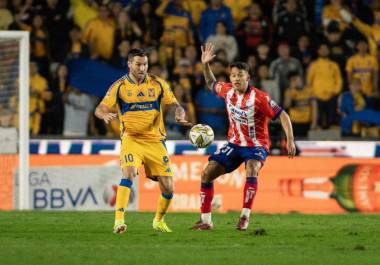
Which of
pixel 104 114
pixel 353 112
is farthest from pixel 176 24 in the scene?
pixel 104 114

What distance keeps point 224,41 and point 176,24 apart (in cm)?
106

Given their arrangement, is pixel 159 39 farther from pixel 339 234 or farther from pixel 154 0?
pixel 339 234

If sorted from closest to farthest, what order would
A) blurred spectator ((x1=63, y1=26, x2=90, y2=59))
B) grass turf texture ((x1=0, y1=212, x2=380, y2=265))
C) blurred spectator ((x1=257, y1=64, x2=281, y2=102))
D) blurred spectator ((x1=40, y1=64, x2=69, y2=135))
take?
grass turf texture ((x1=0, y1=212, x2=380, y2=265)), blurred spectator ((x1=40, y1=64, x2=69, y2=135)), blurred spectator ((x1=257, y1=64, x2=281, y2=102)), blurred spectator ((x1=63, y1=26, x2=90, y2=59))

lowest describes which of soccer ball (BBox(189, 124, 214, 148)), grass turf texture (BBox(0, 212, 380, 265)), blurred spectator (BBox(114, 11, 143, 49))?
grass turf texture (BBox(0, 212, 380, 265))

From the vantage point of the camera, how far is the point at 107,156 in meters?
18.5

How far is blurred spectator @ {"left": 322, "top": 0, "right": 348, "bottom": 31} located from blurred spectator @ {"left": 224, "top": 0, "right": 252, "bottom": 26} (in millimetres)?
1591

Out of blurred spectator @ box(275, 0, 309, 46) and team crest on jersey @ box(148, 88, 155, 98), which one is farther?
blurred spectator @ box(275, 0, 309, 46)

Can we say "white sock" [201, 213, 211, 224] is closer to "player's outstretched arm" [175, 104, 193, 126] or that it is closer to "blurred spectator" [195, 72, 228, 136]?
"player's outstretched arm" [175, 104, 193, 126]

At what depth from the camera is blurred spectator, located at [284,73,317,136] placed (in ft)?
65.7

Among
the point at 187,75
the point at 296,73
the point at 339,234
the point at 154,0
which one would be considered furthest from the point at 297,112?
the point at 339,234

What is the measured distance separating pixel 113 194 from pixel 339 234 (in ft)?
22.0

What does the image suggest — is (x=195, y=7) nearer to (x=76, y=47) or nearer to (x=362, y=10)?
Answer: (x=76, y=47)

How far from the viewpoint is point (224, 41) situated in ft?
68.0

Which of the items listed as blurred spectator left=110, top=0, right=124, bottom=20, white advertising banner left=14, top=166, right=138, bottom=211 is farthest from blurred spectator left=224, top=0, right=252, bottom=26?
white advertising banner left=14, top=166, right=138, bottom=211
